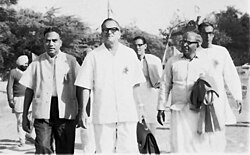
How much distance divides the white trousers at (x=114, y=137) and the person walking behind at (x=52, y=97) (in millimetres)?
294

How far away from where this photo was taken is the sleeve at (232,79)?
5.10 metres

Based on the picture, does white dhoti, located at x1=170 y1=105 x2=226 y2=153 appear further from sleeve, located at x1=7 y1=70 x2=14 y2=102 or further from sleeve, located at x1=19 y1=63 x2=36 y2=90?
sleeve, located at x1=7 y1=70 x2=14 y2=102

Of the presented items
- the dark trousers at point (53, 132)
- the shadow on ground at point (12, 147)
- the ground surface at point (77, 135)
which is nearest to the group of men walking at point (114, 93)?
the dark trousers at point (53, 132)

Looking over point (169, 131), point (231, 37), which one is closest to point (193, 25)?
point (231, 37)

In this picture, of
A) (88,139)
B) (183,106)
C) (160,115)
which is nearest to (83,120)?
(88,139)

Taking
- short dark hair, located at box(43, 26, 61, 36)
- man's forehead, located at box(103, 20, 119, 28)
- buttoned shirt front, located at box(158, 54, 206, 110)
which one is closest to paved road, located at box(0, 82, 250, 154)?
buttoned shirt front, located at box(158, 54, 206, 110)

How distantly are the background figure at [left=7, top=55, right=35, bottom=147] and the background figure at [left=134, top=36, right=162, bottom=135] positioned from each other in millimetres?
1276

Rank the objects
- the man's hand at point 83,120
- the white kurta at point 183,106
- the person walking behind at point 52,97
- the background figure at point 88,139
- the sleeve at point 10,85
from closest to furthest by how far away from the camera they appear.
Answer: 1. the man's hand at point 83,120
2. the person walking behind at point 52,97
3. the white kurta at point 183,106
4. the background figure at point 88,139
5. the sleeve at point 10,85

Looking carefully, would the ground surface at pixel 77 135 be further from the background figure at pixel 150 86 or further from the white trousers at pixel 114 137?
the white trousers at pixel 114 137

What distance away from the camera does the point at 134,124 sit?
189 inches

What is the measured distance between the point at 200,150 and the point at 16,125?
2067 mm

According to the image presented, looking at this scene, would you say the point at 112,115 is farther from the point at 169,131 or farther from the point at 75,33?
the point at 75,33

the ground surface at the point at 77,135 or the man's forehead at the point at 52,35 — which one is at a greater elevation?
the man's forehead at the point at 52,35

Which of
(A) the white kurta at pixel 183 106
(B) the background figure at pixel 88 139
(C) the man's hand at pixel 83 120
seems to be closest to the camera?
(C) the man's hand at pixel 83 120
